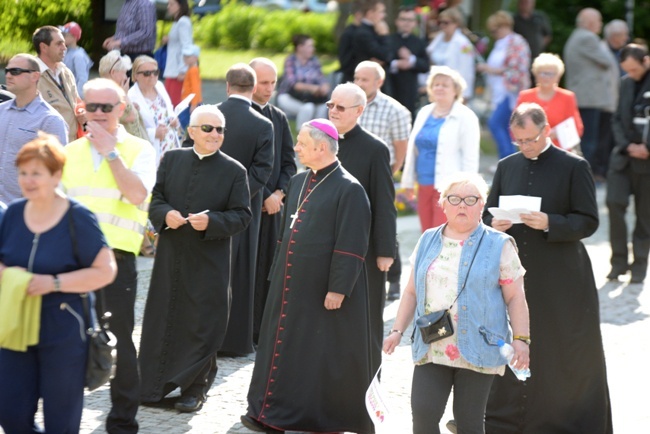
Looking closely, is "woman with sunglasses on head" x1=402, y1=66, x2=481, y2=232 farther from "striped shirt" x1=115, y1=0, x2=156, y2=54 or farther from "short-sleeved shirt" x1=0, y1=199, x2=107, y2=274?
"short-sleeved shirt" x1=0, y1=199, x2=107, y2=274

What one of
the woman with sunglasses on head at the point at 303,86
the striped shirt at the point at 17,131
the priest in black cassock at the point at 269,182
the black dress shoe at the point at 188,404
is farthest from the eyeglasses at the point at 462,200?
the woman with sunglasses on head at the point at 303,86

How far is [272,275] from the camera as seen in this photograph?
765cm

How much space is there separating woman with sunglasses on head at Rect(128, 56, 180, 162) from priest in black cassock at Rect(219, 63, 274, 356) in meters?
2.03

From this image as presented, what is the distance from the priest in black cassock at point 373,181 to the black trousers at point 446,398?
1.71 metres

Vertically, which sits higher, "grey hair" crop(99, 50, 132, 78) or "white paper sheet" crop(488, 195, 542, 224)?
"grey hair" crop(99, 50, 132, 78)

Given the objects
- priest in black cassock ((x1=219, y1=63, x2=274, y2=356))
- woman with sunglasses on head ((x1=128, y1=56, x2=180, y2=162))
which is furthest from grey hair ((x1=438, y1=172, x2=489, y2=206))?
woman with sunglasses on head ((x1=128, y1=56, x2=180, y2=162))

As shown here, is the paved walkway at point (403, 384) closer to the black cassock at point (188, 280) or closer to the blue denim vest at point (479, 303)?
the black cassock at point (188, 280)

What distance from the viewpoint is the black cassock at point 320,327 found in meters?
7.40

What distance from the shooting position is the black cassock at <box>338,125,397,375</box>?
817 centimetres

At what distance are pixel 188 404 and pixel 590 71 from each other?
40.9ft

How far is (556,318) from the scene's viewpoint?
7730mm

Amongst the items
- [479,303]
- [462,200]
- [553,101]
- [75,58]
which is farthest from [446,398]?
[75,58]

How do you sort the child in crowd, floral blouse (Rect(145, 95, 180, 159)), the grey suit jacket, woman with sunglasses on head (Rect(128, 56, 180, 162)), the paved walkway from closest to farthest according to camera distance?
the paved walkway, woman with sunglasses on head (Rect(128, 56, 180, 162)), floral blouse (Rect(145, 95, 180, 159)), the child in crowd, the grey suit jacket

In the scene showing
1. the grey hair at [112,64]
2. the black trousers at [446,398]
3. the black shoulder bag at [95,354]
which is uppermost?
the grey hair at [112,64]
